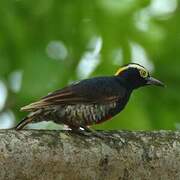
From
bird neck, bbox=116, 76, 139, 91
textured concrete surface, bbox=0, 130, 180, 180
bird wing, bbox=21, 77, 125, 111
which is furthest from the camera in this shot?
bird neck, bbox=116, 76, 139, 91

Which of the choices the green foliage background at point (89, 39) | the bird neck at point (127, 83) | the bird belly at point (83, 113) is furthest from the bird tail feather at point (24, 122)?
the bird neck at point (127, 83)

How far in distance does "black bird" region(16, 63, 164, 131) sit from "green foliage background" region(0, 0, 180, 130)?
232 mm

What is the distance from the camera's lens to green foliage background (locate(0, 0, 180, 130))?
503 cm

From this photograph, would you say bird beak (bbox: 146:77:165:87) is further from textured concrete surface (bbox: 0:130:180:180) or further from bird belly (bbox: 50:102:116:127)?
textured concrete surface (bbox: 0:130:180:180)

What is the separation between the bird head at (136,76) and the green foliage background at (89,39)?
0.08 m

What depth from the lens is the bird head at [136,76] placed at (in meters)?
5.10

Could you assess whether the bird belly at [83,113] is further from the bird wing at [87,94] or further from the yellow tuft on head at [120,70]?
the yellow tuft on head at [120,70]

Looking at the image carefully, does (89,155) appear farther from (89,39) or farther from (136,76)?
(89,39)

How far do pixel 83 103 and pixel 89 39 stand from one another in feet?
2.95

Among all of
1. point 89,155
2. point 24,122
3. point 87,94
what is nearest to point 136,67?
point 87,94

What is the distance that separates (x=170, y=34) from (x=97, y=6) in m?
0.76

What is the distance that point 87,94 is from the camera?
180 inches

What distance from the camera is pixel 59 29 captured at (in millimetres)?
5367

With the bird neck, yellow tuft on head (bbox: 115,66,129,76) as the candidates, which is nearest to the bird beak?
the bird neck
